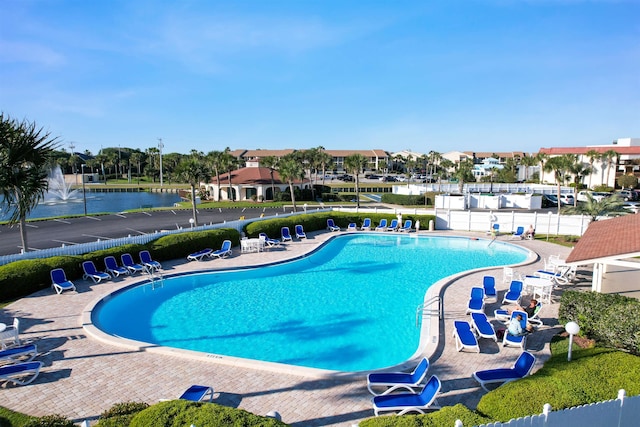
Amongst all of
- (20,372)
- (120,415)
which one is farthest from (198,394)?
(20,372)

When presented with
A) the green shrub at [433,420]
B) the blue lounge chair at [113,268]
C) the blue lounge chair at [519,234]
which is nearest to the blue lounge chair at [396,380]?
the green shrub at [433,420]

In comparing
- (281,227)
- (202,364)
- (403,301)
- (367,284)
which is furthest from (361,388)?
(281,227)

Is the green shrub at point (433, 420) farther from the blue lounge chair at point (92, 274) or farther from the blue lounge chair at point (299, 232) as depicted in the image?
the blue lounge chair at point (299, 232)

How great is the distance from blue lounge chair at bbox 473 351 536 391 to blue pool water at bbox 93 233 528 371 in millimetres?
2880

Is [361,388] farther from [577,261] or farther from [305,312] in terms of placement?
[577,261]

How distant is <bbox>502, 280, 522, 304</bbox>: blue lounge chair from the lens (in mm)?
14332

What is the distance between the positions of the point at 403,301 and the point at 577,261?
6.35 m

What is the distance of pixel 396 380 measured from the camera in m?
8.64

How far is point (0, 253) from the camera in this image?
21203 millimetres

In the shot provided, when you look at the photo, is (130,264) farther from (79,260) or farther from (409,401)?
(409,401)

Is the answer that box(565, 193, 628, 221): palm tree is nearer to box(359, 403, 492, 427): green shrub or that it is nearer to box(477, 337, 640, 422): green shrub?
box(477, 337, 640, 422): green shrub

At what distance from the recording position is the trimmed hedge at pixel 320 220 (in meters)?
26.2

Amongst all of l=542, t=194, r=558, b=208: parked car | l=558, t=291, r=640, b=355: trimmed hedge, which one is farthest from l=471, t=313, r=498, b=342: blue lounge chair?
l=542, t=194, r=558, b=208: parked car

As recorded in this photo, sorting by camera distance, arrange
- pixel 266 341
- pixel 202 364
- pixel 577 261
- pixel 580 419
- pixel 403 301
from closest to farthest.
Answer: pixel 580 419 → pixel 202 364 → pixel 577 261 → pixel 266 341 → pixel 403 301
